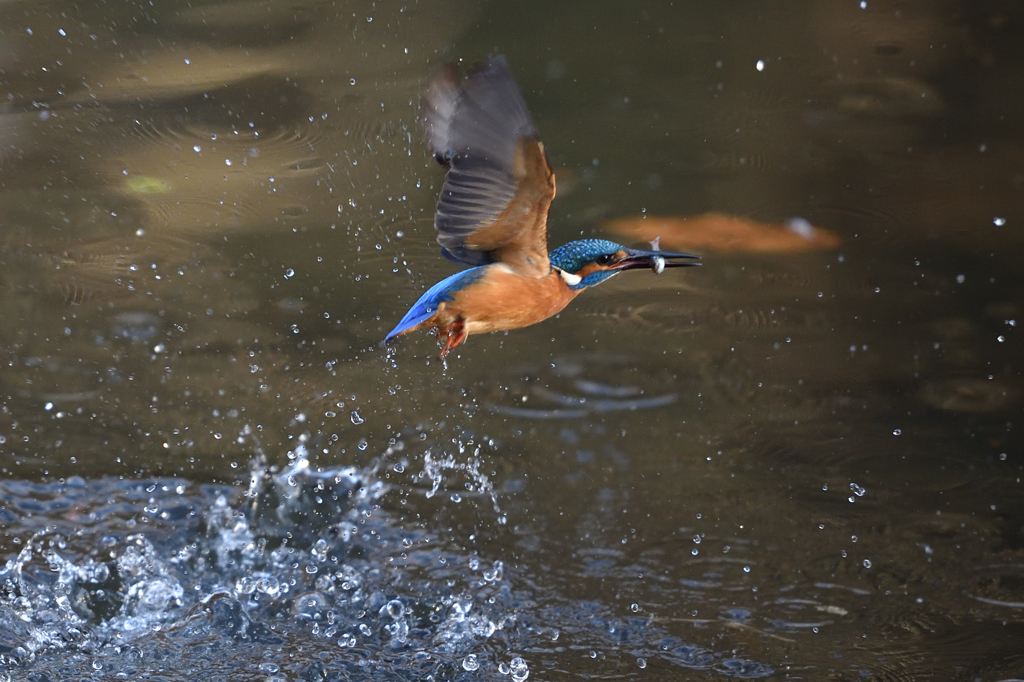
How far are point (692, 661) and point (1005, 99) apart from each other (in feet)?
5.05

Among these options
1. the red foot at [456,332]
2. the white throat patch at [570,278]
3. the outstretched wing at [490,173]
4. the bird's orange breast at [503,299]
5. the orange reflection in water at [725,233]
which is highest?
the orange reflection in water at [725,233]

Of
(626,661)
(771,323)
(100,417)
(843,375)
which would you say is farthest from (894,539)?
(100,417)

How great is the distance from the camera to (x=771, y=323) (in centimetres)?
256

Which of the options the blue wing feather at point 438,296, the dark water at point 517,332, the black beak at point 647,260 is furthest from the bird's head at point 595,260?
the dark water at point 517,332

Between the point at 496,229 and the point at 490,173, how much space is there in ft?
0.35

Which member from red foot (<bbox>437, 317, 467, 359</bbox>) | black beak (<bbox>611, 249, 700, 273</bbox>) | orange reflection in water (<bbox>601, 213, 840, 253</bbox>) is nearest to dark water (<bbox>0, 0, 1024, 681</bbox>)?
orange reflection in water (<bbox>601, 213, 840, 253</bbox>)

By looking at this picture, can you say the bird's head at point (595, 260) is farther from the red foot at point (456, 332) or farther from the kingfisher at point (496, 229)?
the red foot at point (456, 332)

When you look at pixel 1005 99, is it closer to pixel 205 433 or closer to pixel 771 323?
pixel 771 323

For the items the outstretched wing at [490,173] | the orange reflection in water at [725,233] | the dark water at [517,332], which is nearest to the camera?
the outstretched wing at [490,173]

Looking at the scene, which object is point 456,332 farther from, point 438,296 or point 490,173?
point 490,173

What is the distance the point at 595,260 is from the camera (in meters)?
1.47

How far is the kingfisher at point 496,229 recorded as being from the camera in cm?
133

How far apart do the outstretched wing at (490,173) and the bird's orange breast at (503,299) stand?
0.08 ft

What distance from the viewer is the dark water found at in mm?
2125
